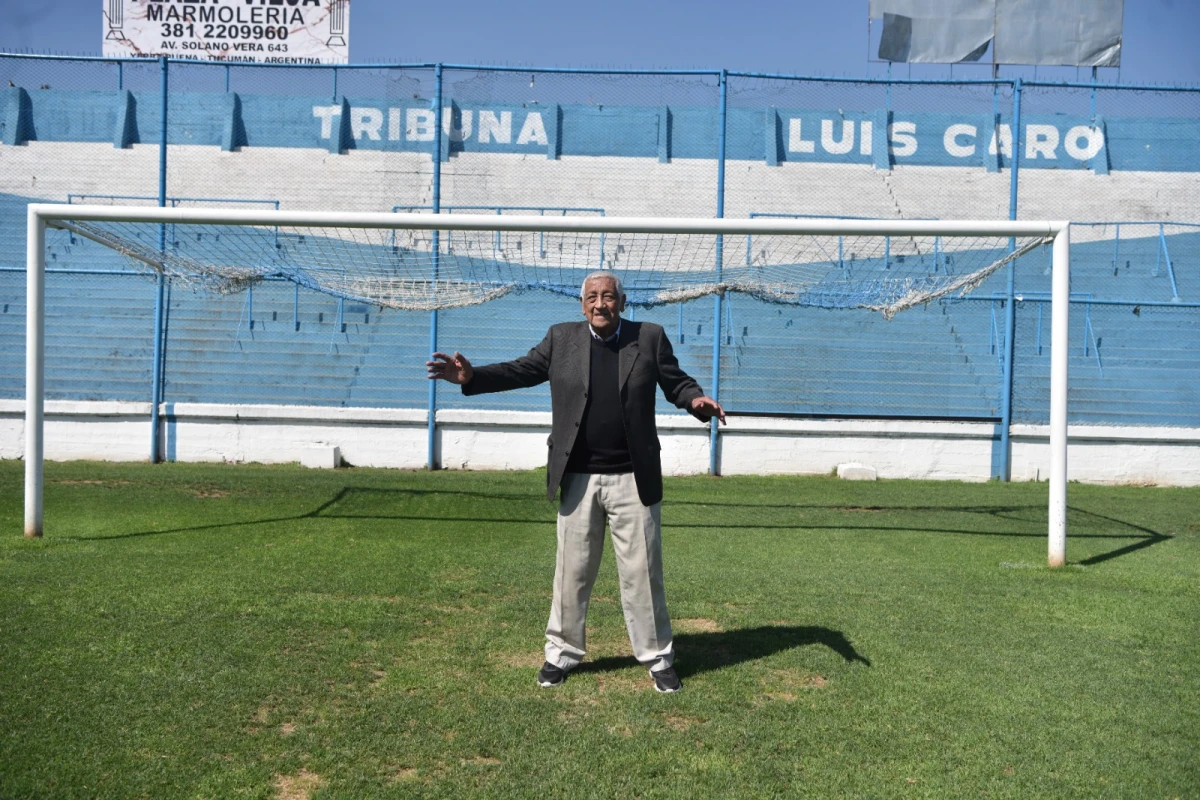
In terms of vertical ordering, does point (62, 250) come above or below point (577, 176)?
below

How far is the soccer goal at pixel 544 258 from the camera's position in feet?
23.9

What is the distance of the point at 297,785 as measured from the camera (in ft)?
11.0

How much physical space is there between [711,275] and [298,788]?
8924 mm

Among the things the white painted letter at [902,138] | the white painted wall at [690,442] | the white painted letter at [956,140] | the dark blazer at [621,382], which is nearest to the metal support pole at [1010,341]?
the white painted wall at [690,442]

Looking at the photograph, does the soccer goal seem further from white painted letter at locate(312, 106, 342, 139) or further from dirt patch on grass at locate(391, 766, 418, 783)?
dirt patch on grass at locate(391, 766, 418, 783)

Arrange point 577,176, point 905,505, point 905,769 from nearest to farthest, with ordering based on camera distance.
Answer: point 905,769 → point 905,505 → point 577,176

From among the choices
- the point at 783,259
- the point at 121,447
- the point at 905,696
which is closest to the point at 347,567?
the point at 905,696

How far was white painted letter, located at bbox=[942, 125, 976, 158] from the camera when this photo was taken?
14.2m

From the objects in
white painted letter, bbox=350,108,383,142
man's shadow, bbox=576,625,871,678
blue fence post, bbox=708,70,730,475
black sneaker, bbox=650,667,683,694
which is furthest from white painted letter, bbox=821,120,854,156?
black sneaker, bbox=650,667,683,694

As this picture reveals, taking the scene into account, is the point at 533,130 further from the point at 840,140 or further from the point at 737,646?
the point at 737,646

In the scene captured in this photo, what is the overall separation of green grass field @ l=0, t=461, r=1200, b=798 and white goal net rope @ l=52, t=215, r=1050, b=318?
8.36 ft

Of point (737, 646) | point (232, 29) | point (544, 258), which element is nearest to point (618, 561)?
point (737, 646)

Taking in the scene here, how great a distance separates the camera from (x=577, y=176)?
1466 cm

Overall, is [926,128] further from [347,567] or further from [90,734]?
[90,734]
